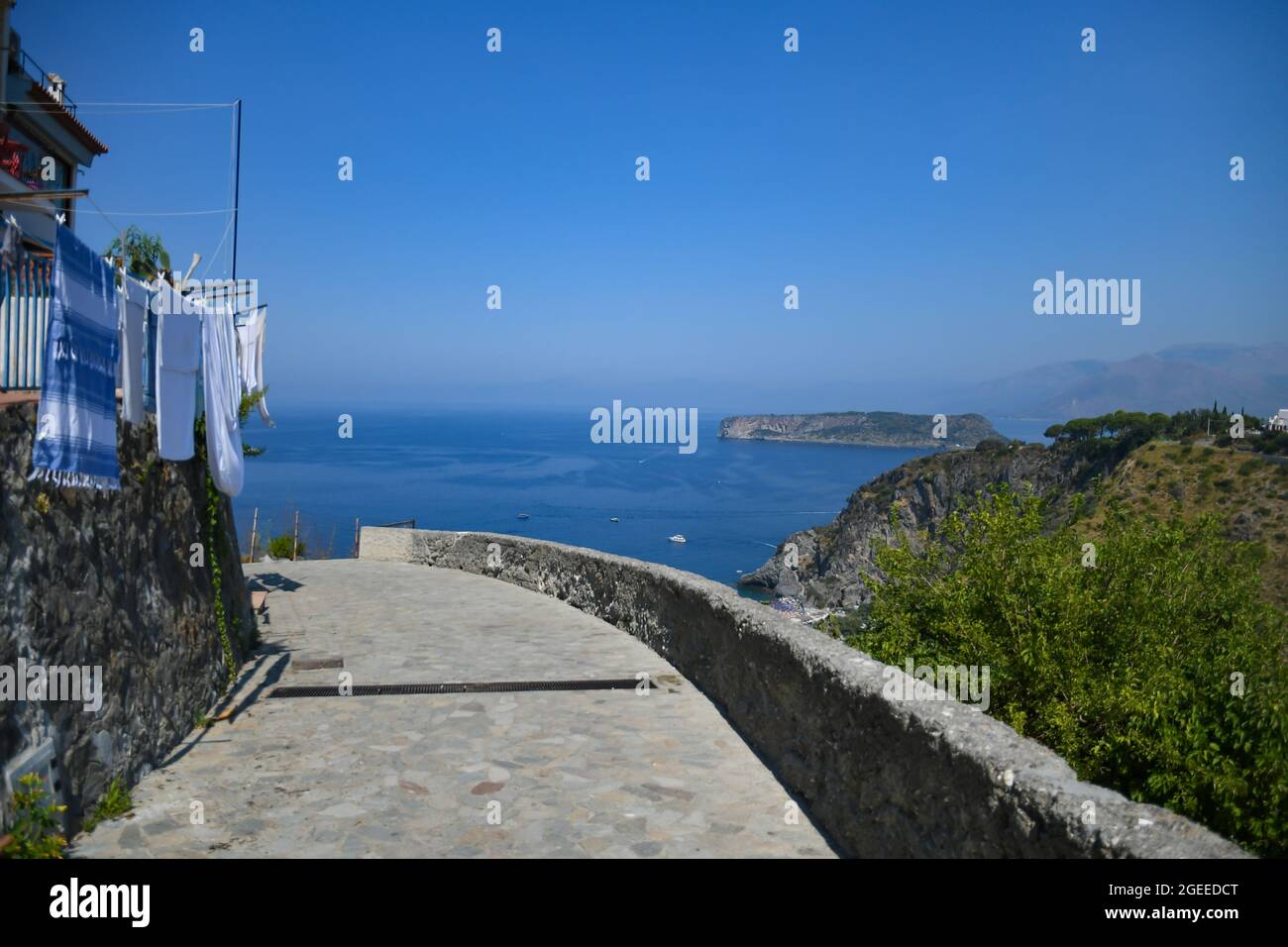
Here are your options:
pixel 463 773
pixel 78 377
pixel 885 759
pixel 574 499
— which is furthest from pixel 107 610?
pixel 574 499

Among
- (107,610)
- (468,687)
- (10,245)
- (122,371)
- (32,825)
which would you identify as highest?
(10,245)

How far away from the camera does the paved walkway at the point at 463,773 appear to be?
5.19 meters

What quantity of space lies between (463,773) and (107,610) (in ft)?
8.36

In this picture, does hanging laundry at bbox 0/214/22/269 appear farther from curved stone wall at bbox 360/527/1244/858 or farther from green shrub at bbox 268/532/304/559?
green shrub at bbox 268/532/304/559

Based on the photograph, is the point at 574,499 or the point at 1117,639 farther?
the point at 574,499

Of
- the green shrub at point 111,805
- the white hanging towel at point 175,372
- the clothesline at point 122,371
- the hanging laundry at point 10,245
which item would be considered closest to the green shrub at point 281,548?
the clothesline at point 122,371

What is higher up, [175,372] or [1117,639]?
[175,372]

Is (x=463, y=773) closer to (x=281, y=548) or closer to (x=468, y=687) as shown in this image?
(x=468, y=687)

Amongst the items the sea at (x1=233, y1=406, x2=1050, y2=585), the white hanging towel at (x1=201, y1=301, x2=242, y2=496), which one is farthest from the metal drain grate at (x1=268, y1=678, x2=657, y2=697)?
the sea at (x1=233, y1=406, x2=1050, y2=585)

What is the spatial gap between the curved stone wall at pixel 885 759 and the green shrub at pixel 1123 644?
4.34 feet

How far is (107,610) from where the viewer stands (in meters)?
5.65

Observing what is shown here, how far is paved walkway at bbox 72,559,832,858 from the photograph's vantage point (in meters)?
5.19

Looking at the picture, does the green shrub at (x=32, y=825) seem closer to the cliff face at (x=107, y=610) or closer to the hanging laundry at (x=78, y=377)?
the cliff face at (x=107, y=610)
